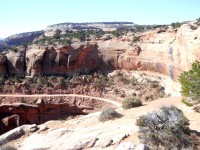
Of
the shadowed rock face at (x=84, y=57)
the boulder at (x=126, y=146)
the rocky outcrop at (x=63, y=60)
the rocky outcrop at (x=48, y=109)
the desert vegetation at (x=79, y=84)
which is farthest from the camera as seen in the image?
the rocky outcrop at (x=63, y=60)

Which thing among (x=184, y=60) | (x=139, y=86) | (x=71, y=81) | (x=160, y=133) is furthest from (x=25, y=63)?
(x=160, y=133)

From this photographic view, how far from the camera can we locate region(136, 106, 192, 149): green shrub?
1438 cm

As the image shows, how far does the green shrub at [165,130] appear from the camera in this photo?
47.2 feet

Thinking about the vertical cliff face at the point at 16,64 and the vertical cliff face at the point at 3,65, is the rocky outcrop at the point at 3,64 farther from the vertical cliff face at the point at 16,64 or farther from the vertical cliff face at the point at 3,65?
the vertical cliff face at the point at 16,64

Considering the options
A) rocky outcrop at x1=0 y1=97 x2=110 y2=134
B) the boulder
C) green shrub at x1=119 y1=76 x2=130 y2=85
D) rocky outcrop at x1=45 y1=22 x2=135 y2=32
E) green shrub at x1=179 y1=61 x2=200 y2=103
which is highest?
rocky outcrop at x1=45 y1=22 x2=135 y2=32

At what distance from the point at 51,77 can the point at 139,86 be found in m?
13.2

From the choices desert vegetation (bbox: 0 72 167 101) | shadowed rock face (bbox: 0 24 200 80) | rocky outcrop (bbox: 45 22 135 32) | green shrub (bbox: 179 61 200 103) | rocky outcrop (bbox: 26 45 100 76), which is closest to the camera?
green shrub (bbox: 179 61 200 103)

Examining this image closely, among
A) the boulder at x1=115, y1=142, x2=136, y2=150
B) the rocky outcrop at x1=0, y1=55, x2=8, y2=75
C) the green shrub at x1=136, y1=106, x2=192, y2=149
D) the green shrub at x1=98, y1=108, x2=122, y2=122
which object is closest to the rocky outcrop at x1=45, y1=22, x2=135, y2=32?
the rocky outcrop at x1=0, y1=55, x2=8, y2=75

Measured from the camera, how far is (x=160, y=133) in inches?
588

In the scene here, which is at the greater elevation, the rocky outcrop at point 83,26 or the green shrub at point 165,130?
the rocky outcrop at point 83,26

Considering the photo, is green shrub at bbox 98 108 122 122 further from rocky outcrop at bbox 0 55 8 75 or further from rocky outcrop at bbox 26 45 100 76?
rocky outcrop at bbox 0 55 8 75

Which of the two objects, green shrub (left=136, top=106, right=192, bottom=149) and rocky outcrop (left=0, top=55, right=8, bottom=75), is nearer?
green shrub (left=136, top=106, right=192, bottom=149)

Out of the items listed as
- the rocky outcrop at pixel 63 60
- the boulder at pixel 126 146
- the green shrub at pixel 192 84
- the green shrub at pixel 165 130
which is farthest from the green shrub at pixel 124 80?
the boulder at pixel 126 146

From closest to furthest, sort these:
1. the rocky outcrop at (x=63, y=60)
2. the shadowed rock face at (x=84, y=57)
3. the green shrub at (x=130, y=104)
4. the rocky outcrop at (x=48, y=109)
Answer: the green shrub at (x=130, y=104)
the rocky outcrop at (x=48, y=109)
the shadowed rock face at (x=84, y=57)
the rocky outcrop at (x=63, y=60)
